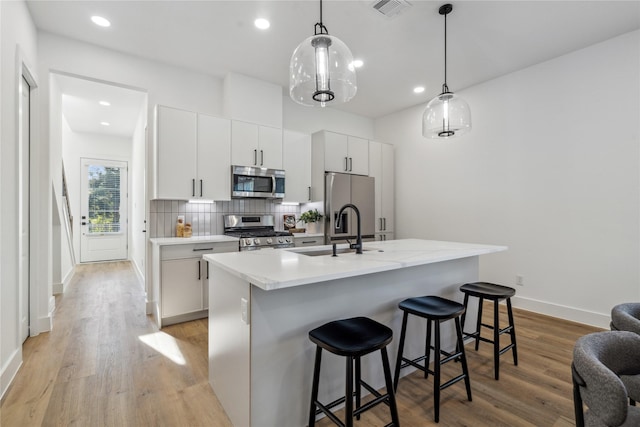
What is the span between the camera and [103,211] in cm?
710

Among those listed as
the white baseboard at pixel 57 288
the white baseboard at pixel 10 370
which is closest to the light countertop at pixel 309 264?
the white baseboard at pixel 10 370

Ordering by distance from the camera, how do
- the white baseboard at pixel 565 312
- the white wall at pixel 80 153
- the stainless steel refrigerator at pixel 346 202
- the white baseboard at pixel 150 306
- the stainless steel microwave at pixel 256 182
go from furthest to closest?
the white wall at pixel 80 153 < the stainless steel refrigerator at pixel 346 202 < the stainless steel microwave at pixel 256 182 < the white baseboard at pixel 150 306 < the white baseboard at pixel 565 312

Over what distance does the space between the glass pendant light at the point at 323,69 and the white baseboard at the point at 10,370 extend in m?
2.76

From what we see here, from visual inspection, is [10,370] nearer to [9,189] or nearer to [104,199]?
[9,189]

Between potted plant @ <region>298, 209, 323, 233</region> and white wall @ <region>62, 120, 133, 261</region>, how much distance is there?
5141mm

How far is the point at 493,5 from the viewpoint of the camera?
2.63 metres

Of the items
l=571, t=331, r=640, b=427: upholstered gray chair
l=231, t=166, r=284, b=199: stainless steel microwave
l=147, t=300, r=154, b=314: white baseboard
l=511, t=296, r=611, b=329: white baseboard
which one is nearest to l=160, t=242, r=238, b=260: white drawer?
l=231, t=166, r=284, b=199: stainless steel microwave

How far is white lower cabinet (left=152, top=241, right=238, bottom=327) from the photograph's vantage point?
3221 millimetres

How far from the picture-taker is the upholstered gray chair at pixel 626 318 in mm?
1335

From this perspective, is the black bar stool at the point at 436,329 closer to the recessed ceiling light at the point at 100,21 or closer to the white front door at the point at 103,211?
the recessed ceiling light at the point at 100,21

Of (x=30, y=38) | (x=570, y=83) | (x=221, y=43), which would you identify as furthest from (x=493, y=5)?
(x=30, y=38)

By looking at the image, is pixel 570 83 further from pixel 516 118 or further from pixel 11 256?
pixel 11 256

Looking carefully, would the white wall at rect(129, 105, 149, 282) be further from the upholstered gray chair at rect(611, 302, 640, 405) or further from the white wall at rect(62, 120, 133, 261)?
the upholstered gray chair at rect(611, 302, 640, 405)

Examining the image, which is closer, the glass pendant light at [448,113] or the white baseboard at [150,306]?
the glass pendant light at [448,113]
